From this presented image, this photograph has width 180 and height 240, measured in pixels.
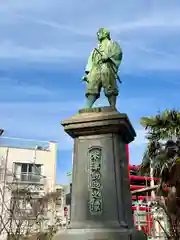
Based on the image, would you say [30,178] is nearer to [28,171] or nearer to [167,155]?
[28,171]

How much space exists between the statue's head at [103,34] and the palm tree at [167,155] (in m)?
5.91

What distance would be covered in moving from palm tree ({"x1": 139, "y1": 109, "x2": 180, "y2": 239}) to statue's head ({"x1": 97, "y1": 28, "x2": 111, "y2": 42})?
19.4 ft

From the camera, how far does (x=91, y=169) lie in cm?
784

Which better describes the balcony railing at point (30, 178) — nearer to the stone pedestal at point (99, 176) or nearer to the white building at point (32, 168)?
the white building at point (32, 168)

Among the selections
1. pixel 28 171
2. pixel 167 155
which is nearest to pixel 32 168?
pixel 28 171

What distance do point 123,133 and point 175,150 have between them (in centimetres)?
628

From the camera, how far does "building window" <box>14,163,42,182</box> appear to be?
102 feet

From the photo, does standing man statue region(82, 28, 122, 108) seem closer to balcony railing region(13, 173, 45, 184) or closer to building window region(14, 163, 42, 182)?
balcony railing region(13, 173, 45, 184)

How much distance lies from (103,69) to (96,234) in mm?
3963

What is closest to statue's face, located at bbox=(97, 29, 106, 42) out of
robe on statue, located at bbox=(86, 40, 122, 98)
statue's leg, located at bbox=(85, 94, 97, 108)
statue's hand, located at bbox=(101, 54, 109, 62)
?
robe on statue, located at bbox=(86, 40, 122, 98)

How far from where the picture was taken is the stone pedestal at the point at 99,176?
734 centimetres

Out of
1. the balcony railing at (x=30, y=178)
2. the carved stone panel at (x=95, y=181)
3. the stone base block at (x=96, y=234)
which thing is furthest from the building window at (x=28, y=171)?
the stone base block at (x=96, y=234)

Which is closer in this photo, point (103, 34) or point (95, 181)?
point (95, 181)

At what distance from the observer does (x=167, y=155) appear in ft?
45.4
